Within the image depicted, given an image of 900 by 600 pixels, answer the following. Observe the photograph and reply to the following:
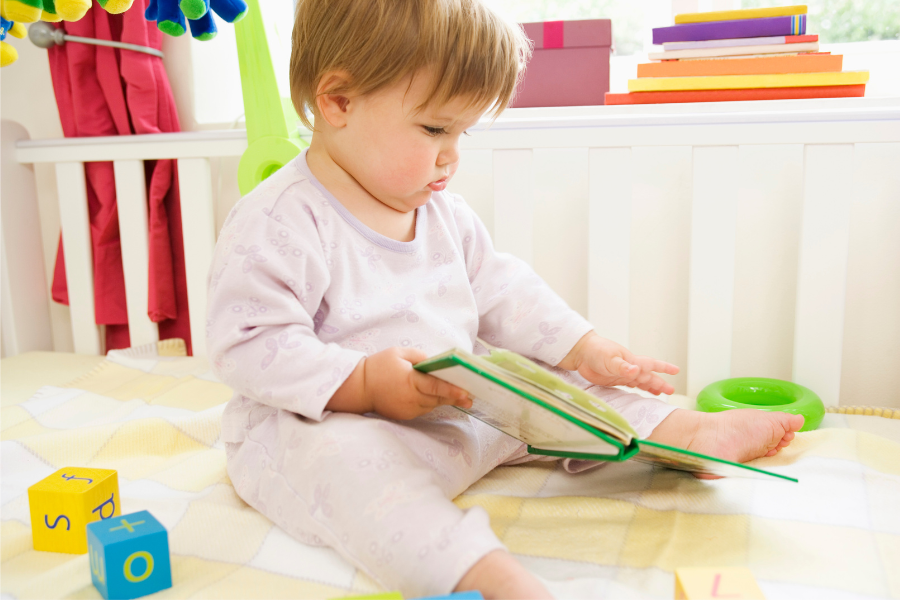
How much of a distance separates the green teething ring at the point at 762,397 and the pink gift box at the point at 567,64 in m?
0.54

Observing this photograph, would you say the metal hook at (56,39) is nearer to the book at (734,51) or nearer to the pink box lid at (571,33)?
the pink box lid at (571,33)

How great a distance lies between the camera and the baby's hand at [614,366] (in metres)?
0.85

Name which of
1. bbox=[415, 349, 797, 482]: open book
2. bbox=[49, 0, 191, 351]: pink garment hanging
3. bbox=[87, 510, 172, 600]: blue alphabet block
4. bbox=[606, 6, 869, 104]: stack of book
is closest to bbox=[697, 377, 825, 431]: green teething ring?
bbox=[415, 349, 797, 482]: open book

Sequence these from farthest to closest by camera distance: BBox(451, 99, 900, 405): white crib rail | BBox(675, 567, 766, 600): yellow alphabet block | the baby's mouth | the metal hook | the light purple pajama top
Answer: the metal hook, BBox(451, 99, 900, 405): white crib rail, the baby's mouth, the light purple pajama top, BBox(675, 567, 766, 600): yellow alphabet block

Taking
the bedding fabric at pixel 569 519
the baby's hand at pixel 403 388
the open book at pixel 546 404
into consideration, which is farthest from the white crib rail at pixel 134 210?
the open book at pixel 546 404

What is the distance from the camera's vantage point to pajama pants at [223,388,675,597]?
1.84 ft

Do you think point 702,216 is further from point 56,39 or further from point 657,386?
point 56,39

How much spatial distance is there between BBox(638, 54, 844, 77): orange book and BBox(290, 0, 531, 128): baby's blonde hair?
0.50 meters

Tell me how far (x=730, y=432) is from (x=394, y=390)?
386 mm

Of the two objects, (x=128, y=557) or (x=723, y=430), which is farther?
(x=723, y=430)

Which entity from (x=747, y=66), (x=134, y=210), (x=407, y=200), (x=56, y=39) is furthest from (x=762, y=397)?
(x=56, y=39)

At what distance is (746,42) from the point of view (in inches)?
45.3

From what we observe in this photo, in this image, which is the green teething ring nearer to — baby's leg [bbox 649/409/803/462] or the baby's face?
baby's leg [bbox 649/409/803/462]

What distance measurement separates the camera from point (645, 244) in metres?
1.26
